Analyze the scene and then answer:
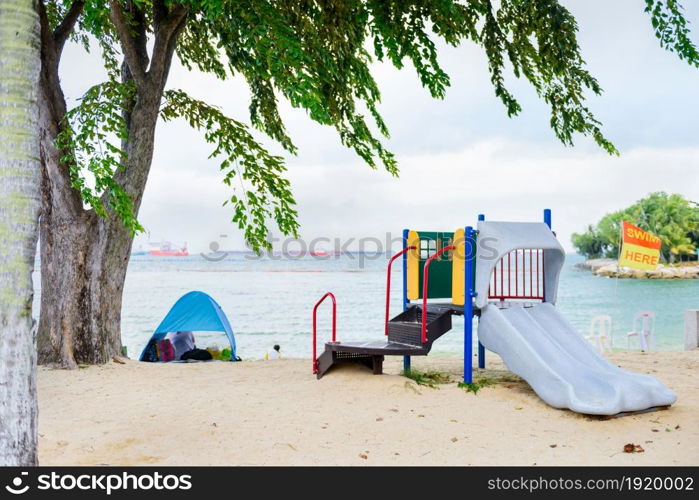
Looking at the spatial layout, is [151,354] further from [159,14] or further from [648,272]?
[648,272]

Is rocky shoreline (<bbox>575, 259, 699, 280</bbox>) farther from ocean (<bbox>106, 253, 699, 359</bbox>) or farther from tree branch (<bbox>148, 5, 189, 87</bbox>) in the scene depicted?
tree branch (<bbox>148, 5, 189, 87</bbox>)

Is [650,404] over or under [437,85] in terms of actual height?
under

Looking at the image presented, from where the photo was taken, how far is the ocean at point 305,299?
35.5 meters

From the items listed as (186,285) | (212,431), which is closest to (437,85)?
(212,431)

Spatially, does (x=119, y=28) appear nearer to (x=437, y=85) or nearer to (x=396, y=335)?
(x=437, y=85)

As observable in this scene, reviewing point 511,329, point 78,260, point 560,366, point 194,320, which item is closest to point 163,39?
point 78,260

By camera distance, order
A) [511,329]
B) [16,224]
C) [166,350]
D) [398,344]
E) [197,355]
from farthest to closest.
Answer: [166,350] < [197,355] < [398,344] < [511,329] < [16,224]

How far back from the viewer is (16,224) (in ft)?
14.3

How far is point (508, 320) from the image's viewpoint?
7898mm

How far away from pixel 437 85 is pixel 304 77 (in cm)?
284

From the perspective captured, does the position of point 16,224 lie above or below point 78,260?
above

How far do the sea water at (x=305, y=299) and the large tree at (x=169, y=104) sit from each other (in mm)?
3456

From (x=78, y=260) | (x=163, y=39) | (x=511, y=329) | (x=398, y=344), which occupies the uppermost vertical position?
(x=163, y=39)

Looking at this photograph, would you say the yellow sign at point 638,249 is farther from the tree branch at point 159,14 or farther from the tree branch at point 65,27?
the tree branch at point 65,27
